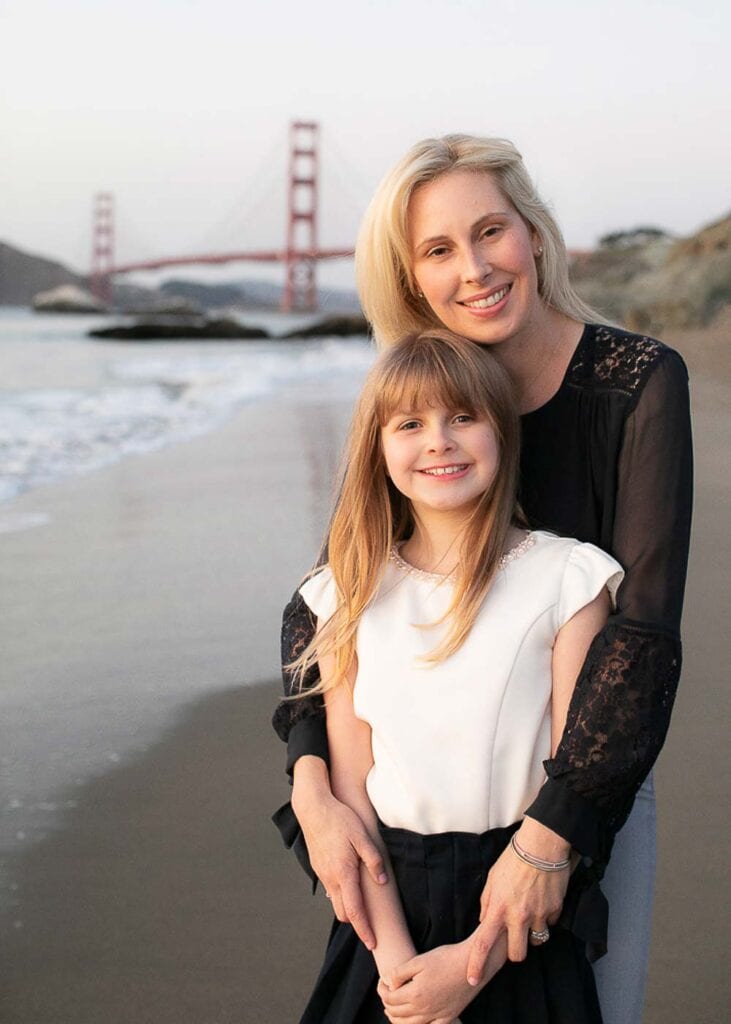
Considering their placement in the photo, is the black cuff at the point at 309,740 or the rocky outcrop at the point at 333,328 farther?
the rocky outcrop at the point at 333,328

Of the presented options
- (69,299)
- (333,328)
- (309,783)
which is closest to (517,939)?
(309,783)

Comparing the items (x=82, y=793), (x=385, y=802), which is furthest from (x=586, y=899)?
(x=82, y=793)

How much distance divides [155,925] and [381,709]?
824mm

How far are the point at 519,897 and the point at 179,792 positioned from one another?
4.14 feet

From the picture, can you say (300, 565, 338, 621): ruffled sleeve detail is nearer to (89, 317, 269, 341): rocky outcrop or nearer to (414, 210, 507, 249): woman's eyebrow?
(414, 210, 507, 249): woman's eyebrow

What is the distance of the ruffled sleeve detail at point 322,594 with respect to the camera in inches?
53.7

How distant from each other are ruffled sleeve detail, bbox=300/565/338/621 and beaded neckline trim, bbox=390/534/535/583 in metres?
0.08

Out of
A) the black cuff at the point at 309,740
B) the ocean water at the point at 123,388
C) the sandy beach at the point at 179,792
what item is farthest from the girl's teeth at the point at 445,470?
the ocean water at the point at 123,388

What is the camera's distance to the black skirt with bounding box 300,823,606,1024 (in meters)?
1.23

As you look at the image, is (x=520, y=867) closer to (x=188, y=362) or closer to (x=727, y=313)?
(x=727, y=313)

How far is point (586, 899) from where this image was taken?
4.02ft

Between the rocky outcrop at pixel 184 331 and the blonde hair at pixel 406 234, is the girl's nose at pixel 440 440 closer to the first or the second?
the blonde hair at pixel 406 234

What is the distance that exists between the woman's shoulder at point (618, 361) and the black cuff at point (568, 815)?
423mm

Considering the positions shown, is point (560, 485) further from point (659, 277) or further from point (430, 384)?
point (659, 277)
